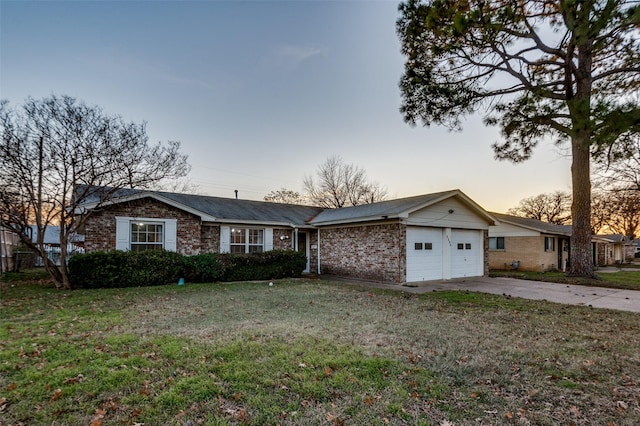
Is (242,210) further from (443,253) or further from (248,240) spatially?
(443,253)

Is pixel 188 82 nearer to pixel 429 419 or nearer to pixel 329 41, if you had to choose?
pixel 329 41

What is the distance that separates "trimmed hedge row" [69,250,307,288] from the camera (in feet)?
34.6

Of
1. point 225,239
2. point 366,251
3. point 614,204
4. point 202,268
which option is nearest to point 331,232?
point 366,251

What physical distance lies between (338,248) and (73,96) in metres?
11.3

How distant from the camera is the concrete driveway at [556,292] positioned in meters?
8.90

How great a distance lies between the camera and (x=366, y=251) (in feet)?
45.3

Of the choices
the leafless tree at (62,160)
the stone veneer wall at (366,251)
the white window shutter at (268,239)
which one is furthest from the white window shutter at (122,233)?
the stone veneer wall at (366,251)

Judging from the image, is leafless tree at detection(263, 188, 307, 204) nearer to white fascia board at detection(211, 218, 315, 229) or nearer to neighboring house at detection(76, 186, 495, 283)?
neighboring house at detection(76, 186, 495, 283)

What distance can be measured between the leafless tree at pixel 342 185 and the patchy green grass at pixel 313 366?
89.6 ft

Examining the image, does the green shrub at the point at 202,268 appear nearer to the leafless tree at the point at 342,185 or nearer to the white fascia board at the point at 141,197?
the white fascia board at the point at 141,197

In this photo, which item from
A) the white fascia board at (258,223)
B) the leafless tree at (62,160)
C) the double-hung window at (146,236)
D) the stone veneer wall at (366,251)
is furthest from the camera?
the white fascia board at (258,223)

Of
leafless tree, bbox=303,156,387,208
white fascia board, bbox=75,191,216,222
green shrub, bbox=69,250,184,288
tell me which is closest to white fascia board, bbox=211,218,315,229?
white fascia board, bbox=75,191,216,222

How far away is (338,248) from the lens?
49.9 feet

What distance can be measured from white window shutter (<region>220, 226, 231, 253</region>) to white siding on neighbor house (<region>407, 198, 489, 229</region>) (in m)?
7.85
